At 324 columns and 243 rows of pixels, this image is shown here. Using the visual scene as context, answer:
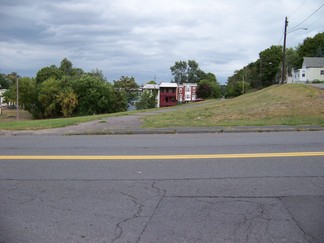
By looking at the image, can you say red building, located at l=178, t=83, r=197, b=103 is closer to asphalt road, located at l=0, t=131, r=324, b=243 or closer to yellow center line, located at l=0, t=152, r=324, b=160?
asphalt road, located at l=0, t=131, r=324, b=243

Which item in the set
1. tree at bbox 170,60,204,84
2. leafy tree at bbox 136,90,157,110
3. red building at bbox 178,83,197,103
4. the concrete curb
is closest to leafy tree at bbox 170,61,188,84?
tree at bbox 170,60,204,84

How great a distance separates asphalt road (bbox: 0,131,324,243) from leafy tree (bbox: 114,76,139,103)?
7658cm

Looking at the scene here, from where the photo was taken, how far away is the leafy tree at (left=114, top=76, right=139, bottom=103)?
85188 millimetres

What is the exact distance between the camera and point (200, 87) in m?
116

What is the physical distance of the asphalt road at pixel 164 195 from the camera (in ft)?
13.5

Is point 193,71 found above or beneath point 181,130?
above

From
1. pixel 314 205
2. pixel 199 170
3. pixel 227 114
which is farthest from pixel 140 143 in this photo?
pixel 227 114

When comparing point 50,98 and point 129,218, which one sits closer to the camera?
point 129,218

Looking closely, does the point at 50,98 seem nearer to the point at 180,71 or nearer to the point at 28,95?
the point at 28,95

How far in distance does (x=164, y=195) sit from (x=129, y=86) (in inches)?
3242

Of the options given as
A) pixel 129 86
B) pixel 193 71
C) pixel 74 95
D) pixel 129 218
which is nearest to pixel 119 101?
pixel 74 95

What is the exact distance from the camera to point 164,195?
542cm

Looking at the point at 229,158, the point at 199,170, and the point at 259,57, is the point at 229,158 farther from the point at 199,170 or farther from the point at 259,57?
the point at 259,57

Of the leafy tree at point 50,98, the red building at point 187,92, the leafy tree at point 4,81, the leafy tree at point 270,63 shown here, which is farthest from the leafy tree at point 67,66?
the leafy tree at point 270,63
